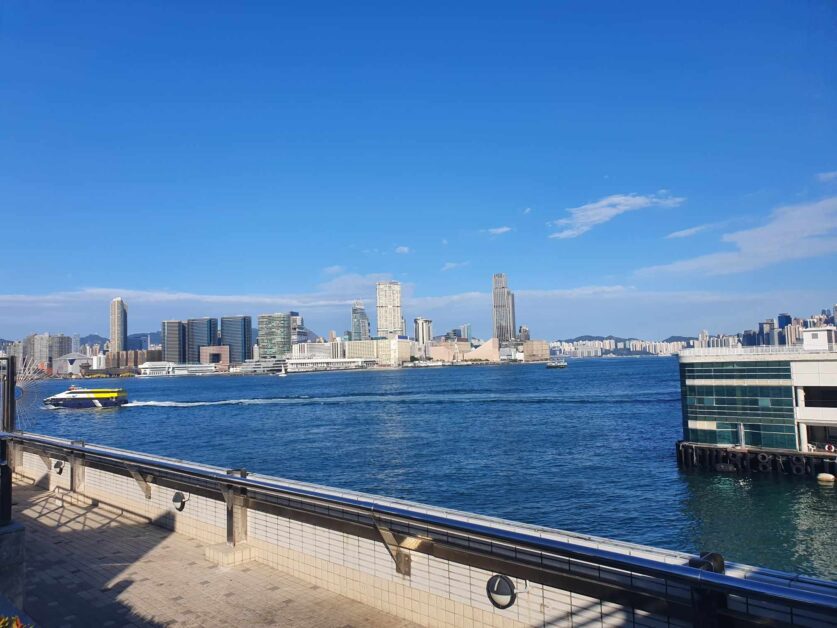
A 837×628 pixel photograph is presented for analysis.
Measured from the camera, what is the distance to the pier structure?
1243 inches

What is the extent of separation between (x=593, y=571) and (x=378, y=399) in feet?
277

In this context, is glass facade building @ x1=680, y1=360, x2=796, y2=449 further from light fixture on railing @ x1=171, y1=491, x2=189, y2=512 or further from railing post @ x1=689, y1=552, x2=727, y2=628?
railing post @ x1=689, y1=552, x2=727, y2=628

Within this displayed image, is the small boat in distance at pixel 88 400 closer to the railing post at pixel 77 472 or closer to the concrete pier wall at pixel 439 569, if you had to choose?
the railing post at pixel 77 472

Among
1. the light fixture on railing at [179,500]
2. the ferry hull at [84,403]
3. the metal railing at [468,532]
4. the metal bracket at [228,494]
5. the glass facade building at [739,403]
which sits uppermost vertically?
the metal railing at [468,532]

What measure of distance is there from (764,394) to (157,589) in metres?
34.6

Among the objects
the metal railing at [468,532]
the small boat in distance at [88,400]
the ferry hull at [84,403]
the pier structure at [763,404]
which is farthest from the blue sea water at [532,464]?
the metal railing at [468,532]

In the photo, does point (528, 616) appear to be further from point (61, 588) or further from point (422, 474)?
point (422, 474)

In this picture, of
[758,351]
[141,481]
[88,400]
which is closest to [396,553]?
[141,481]

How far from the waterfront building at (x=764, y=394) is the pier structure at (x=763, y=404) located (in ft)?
0.15

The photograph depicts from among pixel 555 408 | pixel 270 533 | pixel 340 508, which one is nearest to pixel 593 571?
pixel 340 508

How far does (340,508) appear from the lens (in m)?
7.23

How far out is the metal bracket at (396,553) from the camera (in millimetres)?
6492

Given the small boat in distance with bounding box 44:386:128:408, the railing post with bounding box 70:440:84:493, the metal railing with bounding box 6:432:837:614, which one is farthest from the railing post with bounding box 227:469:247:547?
the small boat in distance with bounding box 44:386:128:408

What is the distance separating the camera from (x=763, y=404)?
33.4 m
